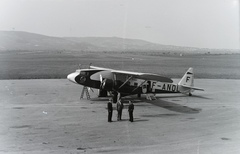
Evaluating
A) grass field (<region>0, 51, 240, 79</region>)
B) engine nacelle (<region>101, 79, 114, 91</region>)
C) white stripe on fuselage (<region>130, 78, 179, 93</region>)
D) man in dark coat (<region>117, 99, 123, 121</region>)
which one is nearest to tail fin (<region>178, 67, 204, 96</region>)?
white stripe on fuselage (<region>130, 78, 179, 93</region>)

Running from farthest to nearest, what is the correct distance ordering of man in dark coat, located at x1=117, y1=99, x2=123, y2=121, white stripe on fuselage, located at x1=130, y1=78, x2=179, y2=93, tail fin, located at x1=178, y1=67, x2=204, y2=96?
tail fin, located at x1=178, y1=67, x2=204, y2=96
white stripe on fuselage, located at x1=130, y1=78, x2=179, y2=93
man in dark coat, located at x1=117, y1=99, x2=123, y2=121

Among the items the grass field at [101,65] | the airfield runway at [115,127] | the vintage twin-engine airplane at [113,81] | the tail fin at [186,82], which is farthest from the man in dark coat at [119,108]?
the grass field at [101,65]

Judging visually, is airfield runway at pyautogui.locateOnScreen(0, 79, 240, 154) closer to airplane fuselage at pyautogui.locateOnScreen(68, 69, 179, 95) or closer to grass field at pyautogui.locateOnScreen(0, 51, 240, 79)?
airplane fuselage at pyautogui.locateOnScreen(68, 69, 179, 95)

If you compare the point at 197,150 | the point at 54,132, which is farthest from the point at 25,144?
the point at 197,150

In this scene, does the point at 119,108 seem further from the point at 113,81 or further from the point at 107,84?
the point at 113,81

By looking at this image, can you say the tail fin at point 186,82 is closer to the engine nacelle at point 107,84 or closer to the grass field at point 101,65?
the engine nacelle at point 107,84

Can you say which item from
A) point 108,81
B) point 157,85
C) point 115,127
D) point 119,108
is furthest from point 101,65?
point 115,127

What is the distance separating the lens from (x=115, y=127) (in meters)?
13.9

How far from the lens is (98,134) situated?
41.4 feet

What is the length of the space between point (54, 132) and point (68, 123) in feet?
5.93

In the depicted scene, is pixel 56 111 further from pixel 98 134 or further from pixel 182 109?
pixel 182 109

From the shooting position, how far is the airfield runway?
35.9 ft

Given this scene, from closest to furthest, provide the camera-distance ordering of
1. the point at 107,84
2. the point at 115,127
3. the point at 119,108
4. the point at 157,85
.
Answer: the point at 115,127
the point at 119,108
the point at 107,84
the point at 157,85

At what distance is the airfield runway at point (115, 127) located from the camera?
10930 millimetres
